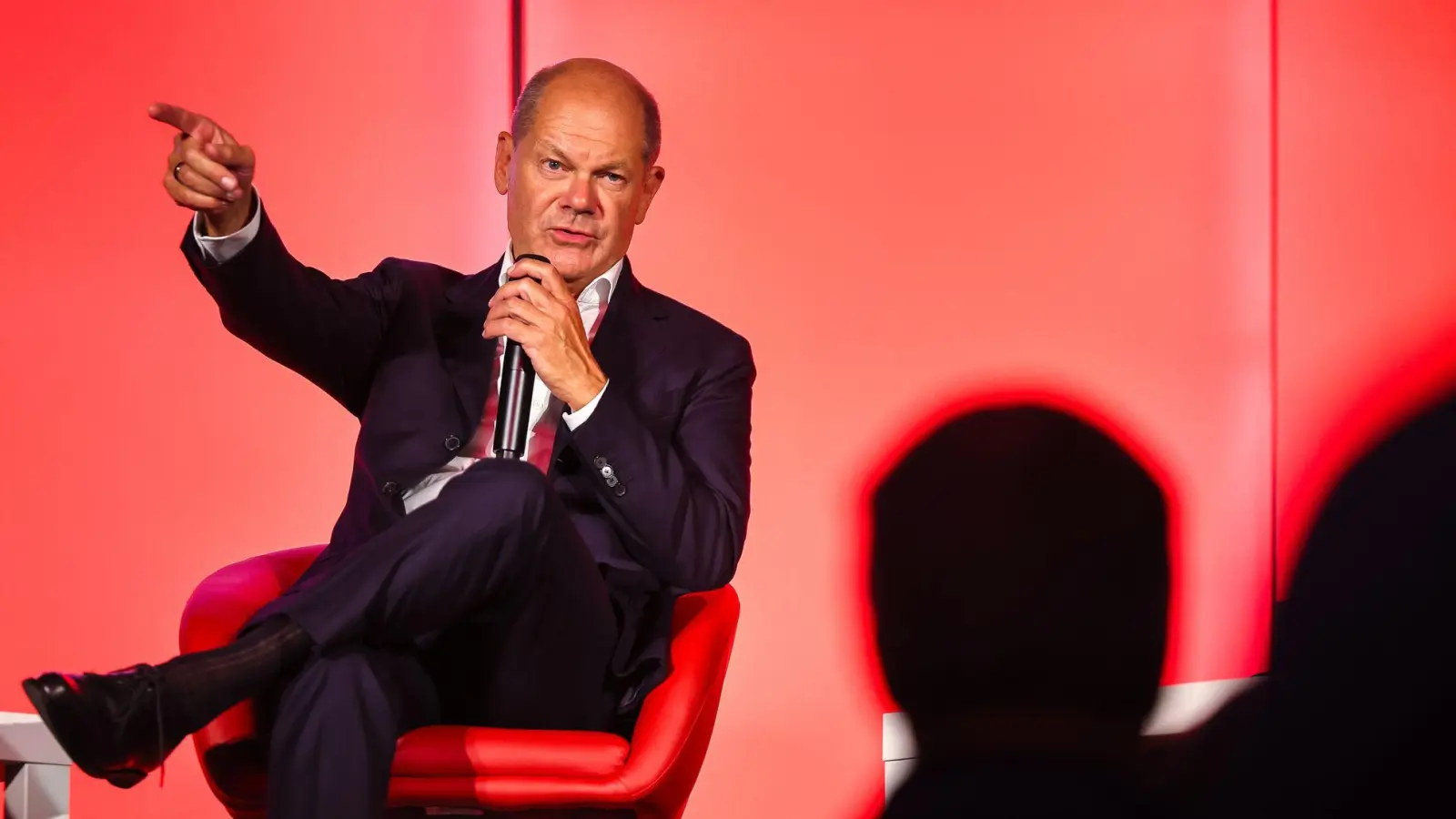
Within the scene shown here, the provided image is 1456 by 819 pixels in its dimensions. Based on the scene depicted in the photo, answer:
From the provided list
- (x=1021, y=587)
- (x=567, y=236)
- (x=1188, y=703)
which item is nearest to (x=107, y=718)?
(x=567, y=236)


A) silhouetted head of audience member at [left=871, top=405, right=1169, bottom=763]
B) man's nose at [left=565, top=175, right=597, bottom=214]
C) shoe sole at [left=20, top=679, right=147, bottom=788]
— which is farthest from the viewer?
silhouetted head of audience member at [left=871, top=405, right=1169, bottom=763]

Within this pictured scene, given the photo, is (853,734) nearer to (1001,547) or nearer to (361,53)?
(1001,547)

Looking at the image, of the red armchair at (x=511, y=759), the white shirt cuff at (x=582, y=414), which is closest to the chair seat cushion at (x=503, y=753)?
the red armchair at (x=511, y=759)

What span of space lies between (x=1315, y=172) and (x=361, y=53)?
210cm

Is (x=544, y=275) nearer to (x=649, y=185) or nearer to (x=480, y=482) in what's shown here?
(x=480, y=482)

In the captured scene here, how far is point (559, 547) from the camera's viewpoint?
5.09ft

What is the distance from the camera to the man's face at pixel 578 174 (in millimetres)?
1897

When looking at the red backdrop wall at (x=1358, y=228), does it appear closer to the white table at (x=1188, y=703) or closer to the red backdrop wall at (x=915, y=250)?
the red backdrop wall at (x=915, y=250)

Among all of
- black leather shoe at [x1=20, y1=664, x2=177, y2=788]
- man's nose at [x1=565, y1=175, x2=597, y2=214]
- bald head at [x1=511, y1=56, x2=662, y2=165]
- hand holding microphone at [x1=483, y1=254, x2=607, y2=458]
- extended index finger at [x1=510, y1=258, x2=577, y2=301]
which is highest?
bald head at [x1=511, y1=56, x2=662, y2=165]

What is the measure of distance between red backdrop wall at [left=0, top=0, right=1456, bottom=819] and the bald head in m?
0.59

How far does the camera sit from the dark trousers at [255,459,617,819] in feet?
4.63

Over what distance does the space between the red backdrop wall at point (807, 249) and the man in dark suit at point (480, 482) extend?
2.00 feet

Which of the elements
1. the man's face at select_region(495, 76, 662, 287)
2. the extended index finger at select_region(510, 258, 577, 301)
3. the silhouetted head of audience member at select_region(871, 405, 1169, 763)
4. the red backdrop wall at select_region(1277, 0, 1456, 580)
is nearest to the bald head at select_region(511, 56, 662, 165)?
the man's face at select_region(495, 76, 662, 287)

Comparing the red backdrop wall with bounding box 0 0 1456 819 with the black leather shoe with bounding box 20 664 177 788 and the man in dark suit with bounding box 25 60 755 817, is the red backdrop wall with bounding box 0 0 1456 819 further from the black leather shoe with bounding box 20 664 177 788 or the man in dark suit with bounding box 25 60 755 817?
the black leather shoe with bounding box 20 664 177 788
